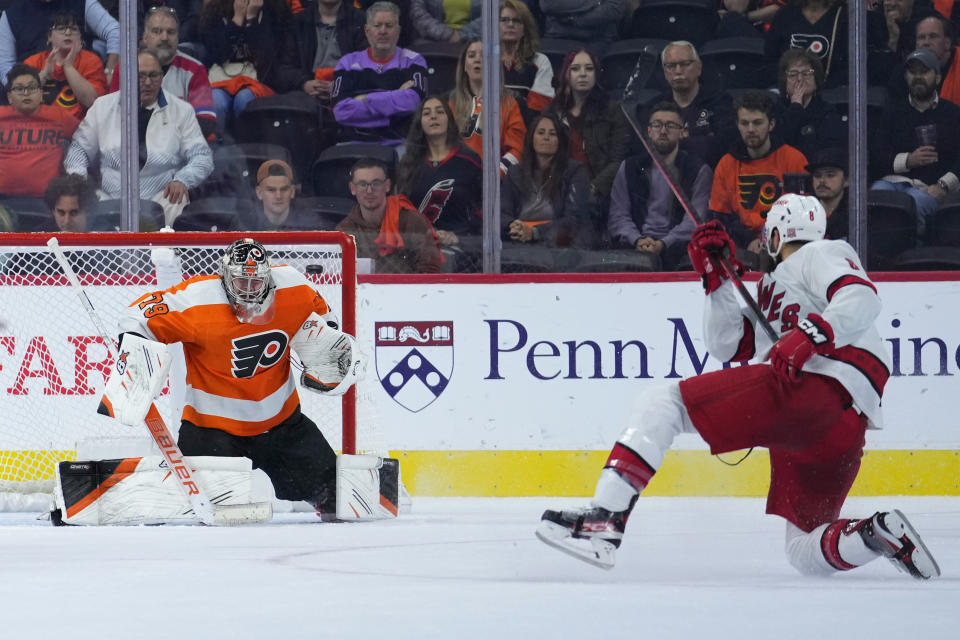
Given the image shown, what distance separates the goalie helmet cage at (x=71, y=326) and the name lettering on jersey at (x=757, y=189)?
173cm

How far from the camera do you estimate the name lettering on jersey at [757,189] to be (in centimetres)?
552

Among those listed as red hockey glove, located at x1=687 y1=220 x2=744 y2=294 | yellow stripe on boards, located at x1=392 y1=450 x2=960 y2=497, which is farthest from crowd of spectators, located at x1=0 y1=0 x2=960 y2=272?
red hockey glove, located at x1=687 y1=220 x2=744 y2=294

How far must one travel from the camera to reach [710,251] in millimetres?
2812

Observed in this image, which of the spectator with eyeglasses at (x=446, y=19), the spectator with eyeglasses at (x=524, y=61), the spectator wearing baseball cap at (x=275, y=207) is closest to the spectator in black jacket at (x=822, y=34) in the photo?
the spectator with eyeglasses at (x=524, y=61)

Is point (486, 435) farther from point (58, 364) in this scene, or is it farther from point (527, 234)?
point (58, 364)

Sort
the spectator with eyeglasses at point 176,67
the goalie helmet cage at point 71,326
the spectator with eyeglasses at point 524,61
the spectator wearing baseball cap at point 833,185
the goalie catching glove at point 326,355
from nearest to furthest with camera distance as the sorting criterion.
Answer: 1. the goalie catching glove at point 326,355
2. the goalie helmet cage at point 71,326
3. the spectator wearing baseball cap at point 833,185
4. the spectator with eyeglasses at point 524,61
5. the spectator with eyeglasses at point 176,67

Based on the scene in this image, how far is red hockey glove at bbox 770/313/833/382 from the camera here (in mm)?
2590

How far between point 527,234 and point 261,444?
1659 mm

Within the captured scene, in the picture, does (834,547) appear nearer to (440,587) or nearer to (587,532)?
(587,532)

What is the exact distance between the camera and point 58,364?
4.95 m

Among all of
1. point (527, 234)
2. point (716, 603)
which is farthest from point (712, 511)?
point (716, 603)

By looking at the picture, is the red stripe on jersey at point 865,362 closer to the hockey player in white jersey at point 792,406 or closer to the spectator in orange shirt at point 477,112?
the hockey player in white jersey at point 792,406

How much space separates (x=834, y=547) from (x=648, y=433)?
18.5 inches

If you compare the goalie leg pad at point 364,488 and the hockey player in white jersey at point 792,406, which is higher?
the hockey player in white jersey at point 792,406
